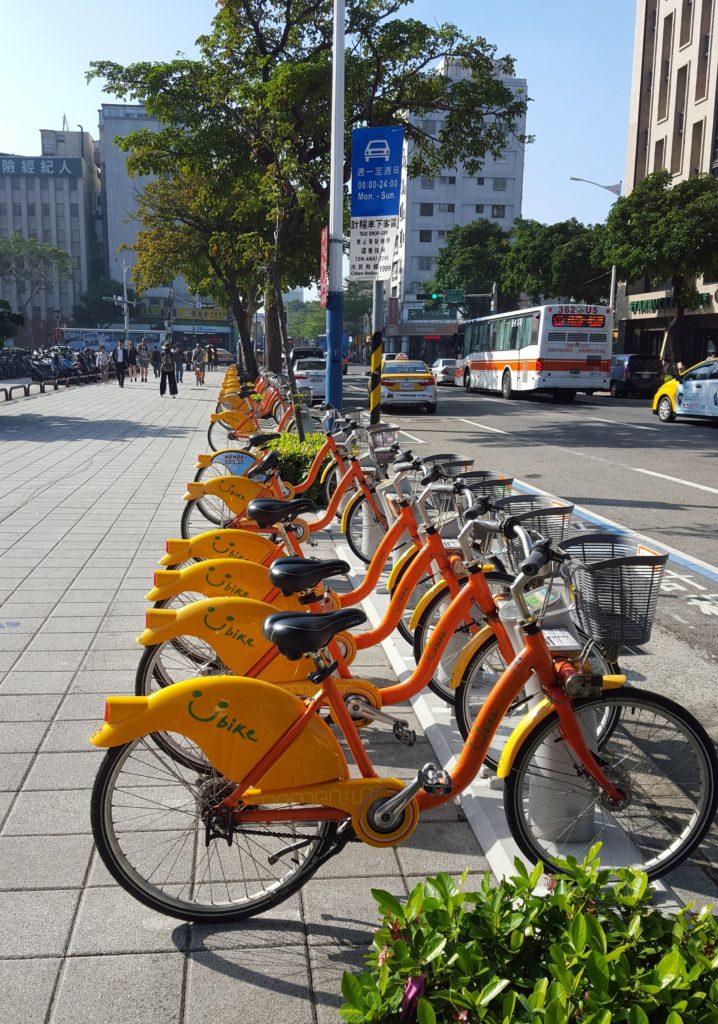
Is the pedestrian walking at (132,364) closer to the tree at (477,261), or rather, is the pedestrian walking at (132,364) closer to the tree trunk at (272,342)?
the tree trunk at (272,342)

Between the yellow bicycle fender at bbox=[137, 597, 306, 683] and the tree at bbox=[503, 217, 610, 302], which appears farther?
the tree at bbox=[503, 217, 610, 302]

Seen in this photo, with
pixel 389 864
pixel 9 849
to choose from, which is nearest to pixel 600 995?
pixel 389 864

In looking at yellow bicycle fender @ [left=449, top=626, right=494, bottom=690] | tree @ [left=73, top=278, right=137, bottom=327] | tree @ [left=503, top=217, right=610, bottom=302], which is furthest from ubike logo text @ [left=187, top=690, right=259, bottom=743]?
tree @ [left=73, top=278, right=137, bottom=327]

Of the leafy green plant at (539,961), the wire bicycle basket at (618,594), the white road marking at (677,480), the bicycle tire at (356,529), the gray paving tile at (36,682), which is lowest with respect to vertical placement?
the gray paving tile at (36,682)

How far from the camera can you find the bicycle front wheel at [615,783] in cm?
284

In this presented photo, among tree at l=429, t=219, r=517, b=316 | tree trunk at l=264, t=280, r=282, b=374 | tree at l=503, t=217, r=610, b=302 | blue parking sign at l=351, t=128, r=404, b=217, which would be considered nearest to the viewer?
blue parking sign at l=351, t=128, r=404, b=217

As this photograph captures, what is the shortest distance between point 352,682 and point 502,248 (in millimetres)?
63644

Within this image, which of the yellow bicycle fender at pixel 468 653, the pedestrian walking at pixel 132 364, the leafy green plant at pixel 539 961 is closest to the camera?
the leafy green plant at pixel 539 961

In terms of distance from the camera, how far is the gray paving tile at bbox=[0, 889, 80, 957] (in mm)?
2592

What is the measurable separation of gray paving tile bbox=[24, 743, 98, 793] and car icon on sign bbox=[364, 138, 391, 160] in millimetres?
8807

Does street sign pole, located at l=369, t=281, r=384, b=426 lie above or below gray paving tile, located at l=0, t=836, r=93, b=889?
above

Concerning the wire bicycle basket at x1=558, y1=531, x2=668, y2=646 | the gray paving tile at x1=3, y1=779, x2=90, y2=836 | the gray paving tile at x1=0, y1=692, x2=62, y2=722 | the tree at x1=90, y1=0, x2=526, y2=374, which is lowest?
the gray paving tile at x1=3, y1=779, x2=90, y2=836

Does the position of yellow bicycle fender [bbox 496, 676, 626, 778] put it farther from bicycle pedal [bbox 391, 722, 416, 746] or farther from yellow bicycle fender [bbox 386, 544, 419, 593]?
yellow bicycle fender [bbox 386, 544, 419, 593]

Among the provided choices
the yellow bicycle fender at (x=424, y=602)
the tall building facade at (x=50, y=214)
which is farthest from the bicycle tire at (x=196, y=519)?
the tall building facade at (x=50, y=214)
